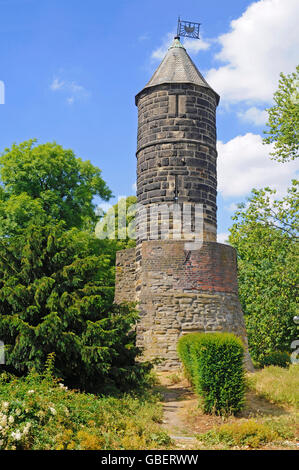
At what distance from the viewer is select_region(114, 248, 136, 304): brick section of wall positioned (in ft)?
56.3

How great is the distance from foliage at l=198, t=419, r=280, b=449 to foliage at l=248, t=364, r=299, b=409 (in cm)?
282

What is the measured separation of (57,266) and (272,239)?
9.54m

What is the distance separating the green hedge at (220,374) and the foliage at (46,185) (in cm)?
1143

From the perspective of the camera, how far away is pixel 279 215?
17375 mm

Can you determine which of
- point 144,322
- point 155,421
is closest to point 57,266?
point 155,421

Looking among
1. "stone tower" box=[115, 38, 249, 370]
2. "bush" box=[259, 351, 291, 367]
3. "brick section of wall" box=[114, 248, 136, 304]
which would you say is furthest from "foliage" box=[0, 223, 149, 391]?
"bush" box=[259, 351, 291, 367]

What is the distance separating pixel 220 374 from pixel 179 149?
8550 mm

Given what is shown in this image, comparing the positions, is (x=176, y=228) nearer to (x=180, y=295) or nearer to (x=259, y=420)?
(x=180, y=295)

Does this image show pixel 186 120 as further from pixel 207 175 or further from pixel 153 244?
pixel 153 244

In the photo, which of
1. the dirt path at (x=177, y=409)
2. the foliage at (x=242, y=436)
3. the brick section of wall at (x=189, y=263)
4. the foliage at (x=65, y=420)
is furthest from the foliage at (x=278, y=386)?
the foliage at (x=65, y=420)

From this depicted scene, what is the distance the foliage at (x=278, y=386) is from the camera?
38.0 ft

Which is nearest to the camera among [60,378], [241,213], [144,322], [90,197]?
[60,378]

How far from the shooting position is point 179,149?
1656cm

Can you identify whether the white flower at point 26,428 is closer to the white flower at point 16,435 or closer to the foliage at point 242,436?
the white flower at point 16,435
